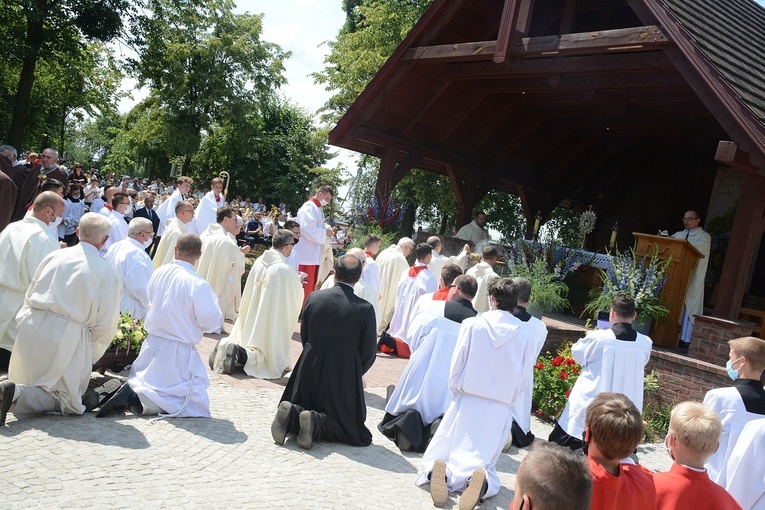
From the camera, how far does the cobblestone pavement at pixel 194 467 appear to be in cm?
455

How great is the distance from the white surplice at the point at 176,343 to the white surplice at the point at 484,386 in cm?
225

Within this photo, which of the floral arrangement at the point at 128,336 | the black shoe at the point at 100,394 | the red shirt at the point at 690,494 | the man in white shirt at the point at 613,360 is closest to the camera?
the red shirt at the point at 690,494

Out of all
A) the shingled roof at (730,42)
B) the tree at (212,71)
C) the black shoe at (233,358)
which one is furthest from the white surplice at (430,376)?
the tree at (212,71)

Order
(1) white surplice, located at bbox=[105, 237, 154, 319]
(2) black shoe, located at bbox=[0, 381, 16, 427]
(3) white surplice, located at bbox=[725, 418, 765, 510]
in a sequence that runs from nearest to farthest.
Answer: (3) white surplice, located at bbox=[725, 418, 765, 510], (2) black shoe, located at bbox=[0, 381, 16, 427], (1) white surplice, located at bbox=[105, 237, 154, 319]

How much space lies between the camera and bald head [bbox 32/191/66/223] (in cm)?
657

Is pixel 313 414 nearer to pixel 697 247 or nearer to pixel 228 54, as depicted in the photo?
pixel 697 247

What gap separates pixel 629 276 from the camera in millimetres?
10266

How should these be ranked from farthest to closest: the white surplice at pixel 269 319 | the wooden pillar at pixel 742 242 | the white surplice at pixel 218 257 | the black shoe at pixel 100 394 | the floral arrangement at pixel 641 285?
1. the white surplice at pixel 218 257
2. the floral arrangement at pixel 641 285
3. the wooden pillar at pixel 742 242
4. the white surplice at pixel 269 319
5. the black shoe at pixel 100 394

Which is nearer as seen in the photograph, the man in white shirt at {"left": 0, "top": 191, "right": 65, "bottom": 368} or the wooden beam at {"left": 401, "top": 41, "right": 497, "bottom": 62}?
the man in white shirt at {"left": 0, "top": 191, "right": 65, "bottom": 368}

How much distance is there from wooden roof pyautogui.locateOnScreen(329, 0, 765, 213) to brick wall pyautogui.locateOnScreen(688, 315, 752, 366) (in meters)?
2.09

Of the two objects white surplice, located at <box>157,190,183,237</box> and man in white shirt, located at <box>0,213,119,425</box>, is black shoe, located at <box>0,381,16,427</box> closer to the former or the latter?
man in white shirt, located at <box>0,213,119,425</box>

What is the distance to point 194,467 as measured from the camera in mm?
5184

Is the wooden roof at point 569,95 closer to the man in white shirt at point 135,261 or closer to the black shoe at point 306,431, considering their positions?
the black shoe at point 306,431

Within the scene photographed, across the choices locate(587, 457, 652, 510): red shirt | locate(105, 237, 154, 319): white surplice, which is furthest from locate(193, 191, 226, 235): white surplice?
locate(587, 457, 652, 510): red shirt
